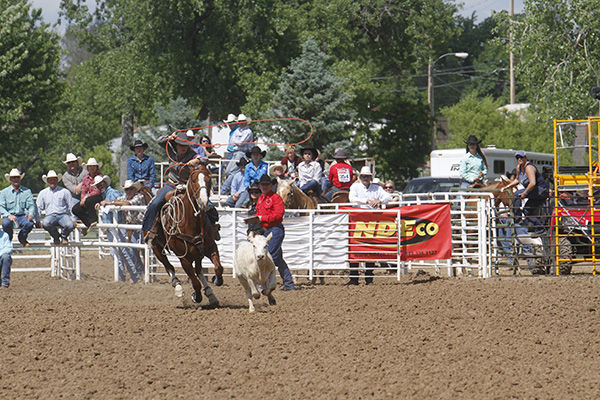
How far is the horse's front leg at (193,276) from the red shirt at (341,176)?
637cm

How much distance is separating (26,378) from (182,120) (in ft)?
96.3

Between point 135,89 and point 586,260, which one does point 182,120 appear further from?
point 586,260

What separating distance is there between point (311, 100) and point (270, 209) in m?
18.4

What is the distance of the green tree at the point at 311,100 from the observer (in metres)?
33.0

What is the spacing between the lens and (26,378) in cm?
862

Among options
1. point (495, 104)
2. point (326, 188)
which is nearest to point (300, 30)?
point (326, 188)

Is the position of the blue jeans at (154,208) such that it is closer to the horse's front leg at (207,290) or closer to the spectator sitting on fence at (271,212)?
the horse's front leg at (207,290)

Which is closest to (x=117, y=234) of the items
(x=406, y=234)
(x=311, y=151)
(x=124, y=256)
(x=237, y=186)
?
(x=124, y=256)

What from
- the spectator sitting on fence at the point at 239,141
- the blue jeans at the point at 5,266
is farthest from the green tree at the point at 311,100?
the blue jeans at the point at 5,266

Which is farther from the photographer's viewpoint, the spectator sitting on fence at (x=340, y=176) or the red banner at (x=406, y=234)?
the spectator sitting on fence at (x=340, y=176)

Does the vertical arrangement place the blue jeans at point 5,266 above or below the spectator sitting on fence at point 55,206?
below

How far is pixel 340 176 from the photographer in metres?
19.4

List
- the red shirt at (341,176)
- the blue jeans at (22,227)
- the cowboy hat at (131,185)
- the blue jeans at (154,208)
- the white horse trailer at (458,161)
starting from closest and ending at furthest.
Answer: the blue jeans at (154,208), the cowboy hat at (131,185), the blue jeans at (22,227), the red shirt at (341,176), the white horse trailer at (458,161)

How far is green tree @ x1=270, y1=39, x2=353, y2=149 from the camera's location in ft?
108
